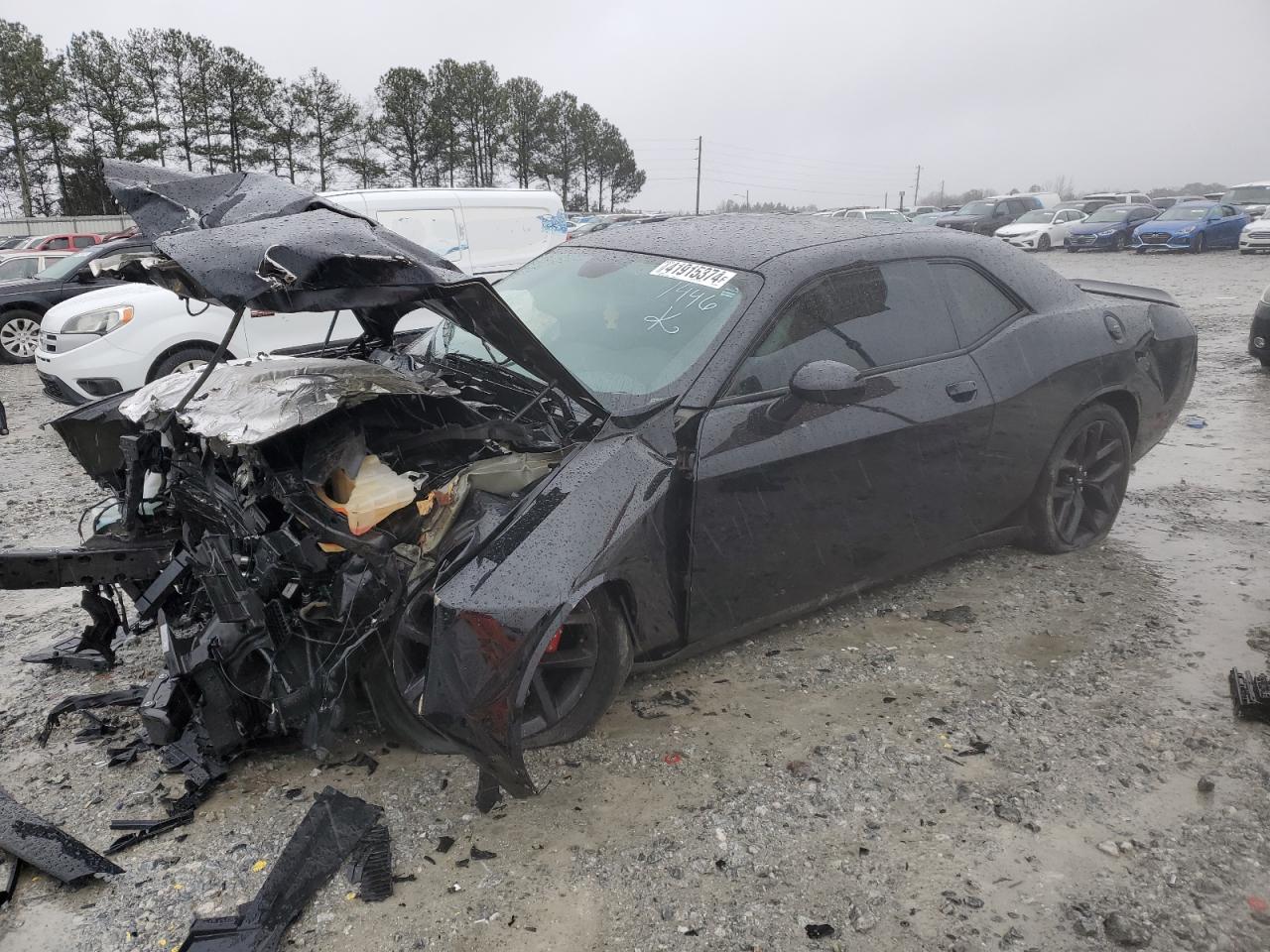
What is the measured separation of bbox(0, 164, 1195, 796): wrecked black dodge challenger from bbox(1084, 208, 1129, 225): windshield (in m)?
24.1

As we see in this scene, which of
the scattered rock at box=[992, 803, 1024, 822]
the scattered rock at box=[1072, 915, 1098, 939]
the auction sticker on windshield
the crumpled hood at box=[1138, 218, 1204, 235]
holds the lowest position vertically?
the scattered rock at box=[1072, 915, 1098, 939]

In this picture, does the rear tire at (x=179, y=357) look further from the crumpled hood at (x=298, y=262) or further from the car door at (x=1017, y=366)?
the car door at (x=1017, y=366)

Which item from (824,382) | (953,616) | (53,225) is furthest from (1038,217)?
(53,225)

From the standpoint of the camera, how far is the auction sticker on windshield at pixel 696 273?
3.32m

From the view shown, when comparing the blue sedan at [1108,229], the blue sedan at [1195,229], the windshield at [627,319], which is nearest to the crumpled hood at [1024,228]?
the blue sedan at [1108,229]

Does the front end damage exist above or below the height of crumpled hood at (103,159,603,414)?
below

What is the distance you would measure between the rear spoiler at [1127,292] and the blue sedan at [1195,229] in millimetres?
20335

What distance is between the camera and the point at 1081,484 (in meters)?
4.39

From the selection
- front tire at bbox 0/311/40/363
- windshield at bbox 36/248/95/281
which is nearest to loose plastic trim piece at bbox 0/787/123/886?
front tire at bbox 0/311/40/363

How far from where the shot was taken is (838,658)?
137 inches

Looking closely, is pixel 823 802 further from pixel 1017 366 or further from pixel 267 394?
pixel 267 394

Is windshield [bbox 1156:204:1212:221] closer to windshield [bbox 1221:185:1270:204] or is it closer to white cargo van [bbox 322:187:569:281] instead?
windshield [bbox 1221:185:1270:204]

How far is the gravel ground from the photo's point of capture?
87.3 inches

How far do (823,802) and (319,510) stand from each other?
1856 mm
